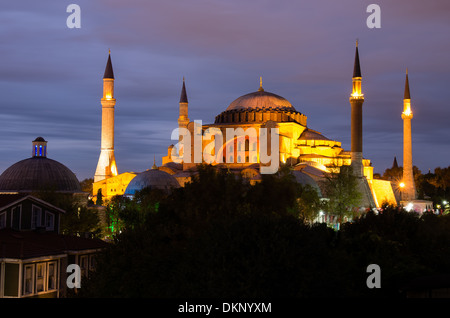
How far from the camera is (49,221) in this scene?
2958 cm

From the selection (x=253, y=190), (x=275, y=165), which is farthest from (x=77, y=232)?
(x=275, y=165)

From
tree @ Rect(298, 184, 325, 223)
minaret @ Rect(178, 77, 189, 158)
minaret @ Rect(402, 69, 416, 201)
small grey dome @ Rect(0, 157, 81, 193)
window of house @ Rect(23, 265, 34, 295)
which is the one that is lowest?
window of house @ Rect(23, 265, 34, 295)

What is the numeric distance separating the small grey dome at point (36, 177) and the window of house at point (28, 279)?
67.9 ft

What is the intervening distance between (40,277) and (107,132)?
53.2m

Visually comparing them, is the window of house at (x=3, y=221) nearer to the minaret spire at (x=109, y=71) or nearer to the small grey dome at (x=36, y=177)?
the small grey dome at (x=36, y=177)

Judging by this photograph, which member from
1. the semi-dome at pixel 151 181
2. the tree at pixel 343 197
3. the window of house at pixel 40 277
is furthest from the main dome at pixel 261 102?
the window of house at pixel 40 277

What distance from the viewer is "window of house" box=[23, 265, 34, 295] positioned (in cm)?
2206

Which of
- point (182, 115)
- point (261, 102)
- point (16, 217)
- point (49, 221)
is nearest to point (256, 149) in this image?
point (261, 102)

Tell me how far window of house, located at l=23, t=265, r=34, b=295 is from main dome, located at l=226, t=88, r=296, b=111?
60.8 meters

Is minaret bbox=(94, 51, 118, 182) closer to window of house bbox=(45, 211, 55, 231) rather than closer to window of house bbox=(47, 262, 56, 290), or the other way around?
window of house bbox=(45, 211, 55, 231)

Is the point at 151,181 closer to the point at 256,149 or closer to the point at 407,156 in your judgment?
the point at 256,149

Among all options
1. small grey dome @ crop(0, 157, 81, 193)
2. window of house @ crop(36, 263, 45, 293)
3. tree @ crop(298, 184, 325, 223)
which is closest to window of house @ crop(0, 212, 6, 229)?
window of house @ crop(36, 263, 45, 293)

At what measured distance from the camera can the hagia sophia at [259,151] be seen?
6638cm

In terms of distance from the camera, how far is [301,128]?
80.8 m
